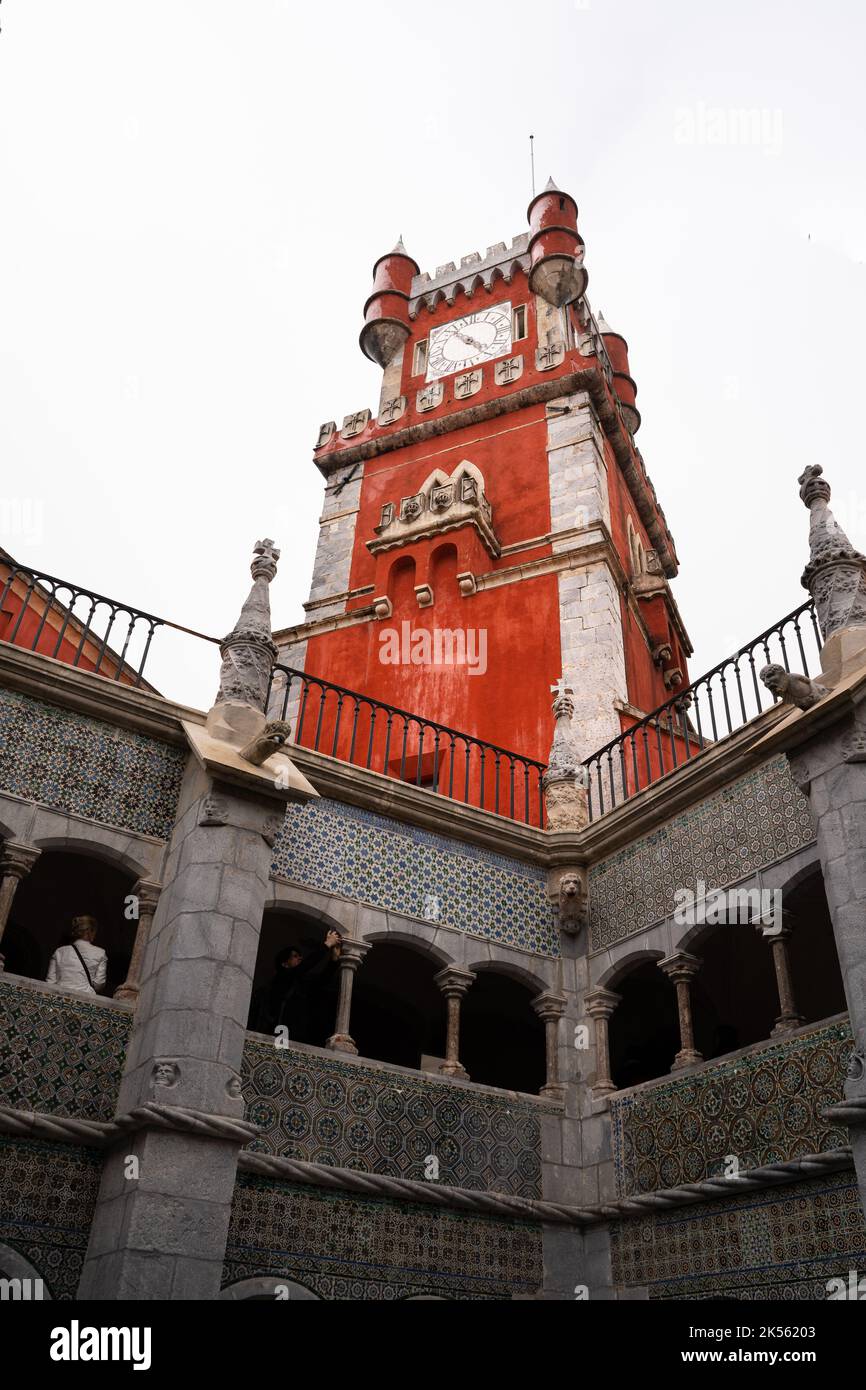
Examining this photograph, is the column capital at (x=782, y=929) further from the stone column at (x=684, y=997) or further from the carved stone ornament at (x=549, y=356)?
the carved stone ornament at (x=549, y=356)

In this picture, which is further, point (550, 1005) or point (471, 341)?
point (471, 341)

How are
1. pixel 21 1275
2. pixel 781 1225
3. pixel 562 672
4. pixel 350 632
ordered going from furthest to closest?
pixel 350 632, pixel 562 672, pixel 781 1225, pixel 21 1275

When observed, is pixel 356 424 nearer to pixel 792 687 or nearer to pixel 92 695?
pixel 92 695

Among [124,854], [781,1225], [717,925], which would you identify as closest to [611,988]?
[717,925]

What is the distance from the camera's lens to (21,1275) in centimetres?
631

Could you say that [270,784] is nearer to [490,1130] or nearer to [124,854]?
[124,854]

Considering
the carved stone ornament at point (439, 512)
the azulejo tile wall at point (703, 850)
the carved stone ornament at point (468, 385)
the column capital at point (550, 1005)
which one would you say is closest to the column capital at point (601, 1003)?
the column capital at point (550, 1005)

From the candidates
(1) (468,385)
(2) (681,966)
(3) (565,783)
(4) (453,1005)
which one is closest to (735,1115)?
(2) (681,966)

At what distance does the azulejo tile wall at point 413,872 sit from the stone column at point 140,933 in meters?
1.01

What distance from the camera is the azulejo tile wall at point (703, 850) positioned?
26.2ft

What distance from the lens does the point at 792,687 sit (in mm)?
7035

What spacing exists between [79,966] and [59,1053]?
0.71 meters

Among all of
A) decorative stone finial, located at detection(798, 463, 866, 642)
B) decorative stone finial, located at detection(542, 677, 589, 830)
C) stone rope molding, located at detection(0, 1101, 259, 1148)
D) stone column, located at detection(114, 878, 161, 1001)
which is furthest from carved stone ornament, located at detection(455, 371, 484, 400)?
stone rope molding, located at detection(0, 1101, 259, 1148)
